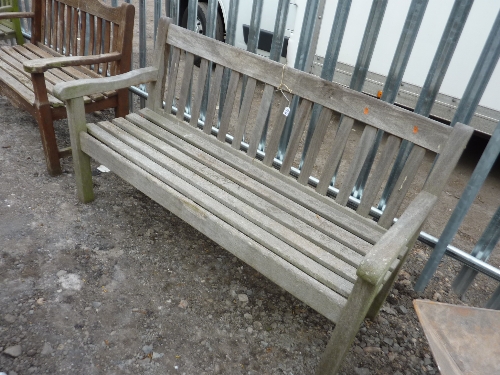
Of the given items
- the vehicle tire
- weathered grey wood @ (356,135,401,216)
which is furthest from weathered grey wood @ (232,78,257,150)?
the vehicle tire

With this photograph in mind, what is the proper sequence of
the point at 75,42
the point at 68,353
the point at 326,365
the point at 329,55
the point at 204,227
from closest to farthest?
the point at 326,365 < the point at 68,353 < the point at 204,227 < the point at 329,55 < the point at 75,42

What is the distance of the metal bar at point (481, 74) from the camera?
193 cm

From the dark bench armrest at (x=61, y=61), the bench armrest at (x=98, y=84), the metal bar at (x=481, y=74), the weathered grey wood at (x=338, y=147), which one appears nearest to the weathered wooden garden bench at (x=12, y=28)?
the dark bench armrest at (x=61, y=61)

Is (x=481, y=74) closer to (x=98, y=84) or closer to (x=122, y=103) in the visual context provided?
(x=98, y=84)

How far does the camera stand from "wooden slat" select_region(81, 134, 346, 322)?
1.74 meters

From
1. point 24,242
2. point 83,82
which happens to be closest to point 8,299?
point 24,242

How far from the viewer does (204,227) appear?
2.13 meters

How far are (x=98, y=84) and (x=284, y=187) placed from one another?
1381 mm

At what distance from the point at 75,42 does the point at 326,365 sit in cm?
338

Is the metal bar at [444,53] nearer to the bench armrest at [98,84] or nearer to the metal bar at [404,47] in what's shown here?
the metal bar at [404,47]

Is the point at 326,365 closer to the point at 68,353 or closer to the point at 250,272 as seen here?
the point at 250,272

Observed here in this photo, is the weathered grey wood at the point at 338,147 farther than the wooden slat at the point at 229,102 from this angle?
No

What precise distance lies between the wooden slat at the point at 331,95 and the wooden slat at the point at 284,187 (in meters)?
0.51

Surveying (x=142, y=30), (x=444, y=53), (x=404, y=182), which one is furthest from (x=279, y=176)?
(x=142, y=30)
